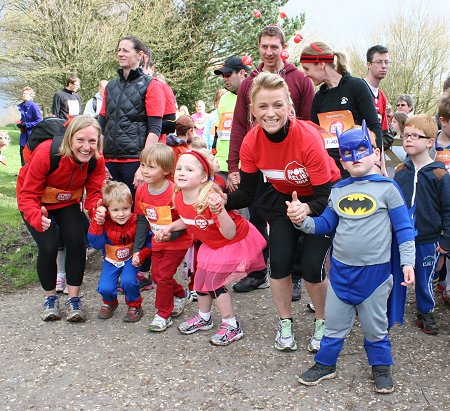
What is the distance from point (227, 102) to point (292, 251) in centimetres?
305

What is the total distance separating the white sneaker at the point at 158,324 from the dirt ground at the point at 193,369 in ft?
0.18

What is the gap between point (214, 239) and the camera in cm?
387

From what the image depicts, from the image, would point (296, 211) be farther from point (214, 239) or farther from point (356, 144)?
point (214, 239)

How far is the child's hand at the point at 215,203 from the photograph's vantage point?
3508mm

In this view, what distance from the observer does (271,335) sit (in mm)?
3945

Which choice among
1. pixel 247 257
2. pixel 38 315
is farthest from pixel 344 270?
pixel 38 315

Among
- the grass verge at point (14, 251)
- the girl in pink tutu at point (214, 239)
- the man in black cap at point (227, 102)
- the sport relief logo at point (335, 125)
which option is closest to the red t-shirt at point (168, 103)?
the man in black cap at point (227, 102)

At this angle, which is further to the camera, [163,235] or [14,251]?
[14,251]

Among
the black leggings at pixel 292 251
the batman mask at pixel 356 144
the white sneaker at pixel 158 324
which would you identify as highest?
the batman mask at pixel 356 144

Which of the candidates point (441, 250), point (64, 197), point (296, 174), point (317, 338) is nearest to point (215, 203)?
point (296, 174)

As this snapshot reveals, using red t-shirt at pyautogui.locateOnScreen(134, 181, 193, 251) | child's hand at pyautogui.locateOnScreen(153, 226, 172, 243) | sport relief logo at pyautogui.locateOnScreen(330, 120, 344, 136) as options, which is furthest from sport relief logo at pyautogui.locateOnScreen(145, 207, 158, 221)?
sport relief logo at pyautogui.locateOnScreen(330, 120, 344, 136)

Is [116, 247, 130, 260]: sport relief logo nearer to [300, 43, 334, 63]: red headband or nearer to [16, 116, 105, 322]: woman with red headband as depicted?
[16, 116, 105, 322]: woman with red headband

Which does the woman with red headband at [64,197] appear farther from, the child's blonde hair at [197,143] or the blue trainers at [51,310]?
the child's blonde hair at [197,143]

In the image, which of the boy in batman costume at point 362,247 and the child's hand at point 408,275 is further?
the boy in batman costume at point 362,247
